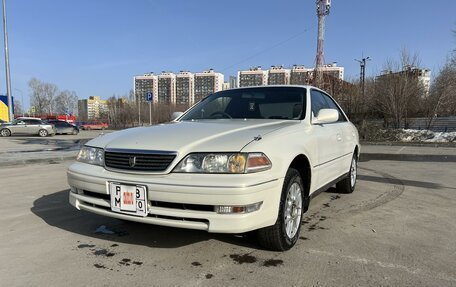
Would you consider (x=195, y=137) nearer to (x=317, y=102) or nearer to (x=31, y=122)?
(x=317, y=102)

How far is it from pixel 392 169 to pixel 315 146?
6.00 metres

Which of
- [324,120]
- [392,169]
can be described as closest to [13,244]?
[324,120]

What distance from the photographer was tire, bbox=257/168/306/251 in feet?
10.8

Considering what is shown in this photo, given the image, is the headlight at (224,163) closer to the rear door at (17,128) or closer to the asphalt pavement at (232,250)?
the asphalt pavement at (232,250)

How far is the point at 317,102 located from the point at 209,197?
2571 mm

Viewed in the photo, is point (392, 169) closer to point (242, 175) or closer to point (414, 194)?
point (414, 194)

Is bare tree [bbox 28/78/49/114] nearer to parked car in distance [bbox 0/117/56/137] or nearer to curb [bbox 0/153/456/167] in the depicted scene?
parked car in distance [bbox 0/117/56/137]

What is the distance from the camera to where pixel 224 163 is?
3.01 m

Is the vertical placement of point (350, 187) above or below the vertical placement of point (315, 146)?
below

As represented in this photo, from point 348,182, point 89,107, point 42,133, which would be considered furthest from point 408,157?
point 89,107

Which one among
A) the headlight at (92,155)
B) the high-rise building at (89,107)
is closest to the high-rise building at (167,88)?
the high-rise building at (89,107)

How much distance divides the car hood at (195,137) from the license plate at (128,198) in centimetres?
36

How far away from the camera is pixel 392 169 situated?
361 inches

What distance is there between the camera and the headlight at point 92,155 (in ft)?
11.7
